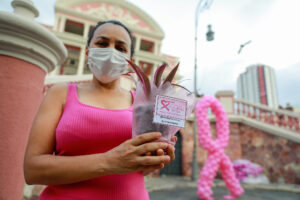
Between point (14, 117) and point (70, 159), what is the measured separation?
1.00 m

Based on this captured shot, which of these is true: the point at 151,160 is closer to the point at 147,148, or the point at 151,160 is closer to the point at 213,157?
the point at 147,148

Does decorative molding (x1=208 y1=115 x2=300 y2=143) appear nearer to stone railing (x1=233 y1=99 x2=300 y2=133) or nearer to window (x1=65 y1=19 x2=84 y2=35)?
stone railing (x1=233 y1=99 x2=300 y2=133)

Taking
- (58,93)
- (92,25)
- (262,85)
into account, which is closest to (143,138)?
(58,93)

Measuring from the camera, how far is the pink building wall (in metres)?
1.31

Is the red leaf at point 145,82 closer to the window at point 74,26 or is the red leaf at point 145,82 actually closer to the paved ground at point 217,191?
the paved ground at point 217,191

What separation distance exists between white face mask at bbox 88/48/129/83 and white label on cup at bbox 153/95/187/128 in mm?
517

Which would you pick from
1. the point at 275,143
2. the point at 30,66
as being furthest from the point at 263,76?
the point at 30,66

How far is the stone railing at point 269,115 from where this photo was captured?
22.8 feet

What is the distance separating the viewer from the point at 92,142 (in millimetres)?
856

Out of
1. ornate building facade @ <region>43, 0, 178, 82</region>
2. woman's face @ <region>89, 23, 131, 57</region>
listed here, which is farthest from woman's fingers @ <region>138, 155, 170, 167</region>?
ornate building facade @ <region>43, 0, 178, 82</region>

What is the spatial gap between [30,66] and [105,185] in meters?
1.25

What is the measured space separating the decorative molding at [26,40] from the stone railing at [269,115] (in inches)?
324

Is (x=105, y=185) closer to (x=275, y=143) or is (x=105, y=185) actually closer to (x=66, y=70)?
(x=275, y=143)

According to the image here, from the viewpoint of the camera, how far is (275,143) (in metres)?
6.90
